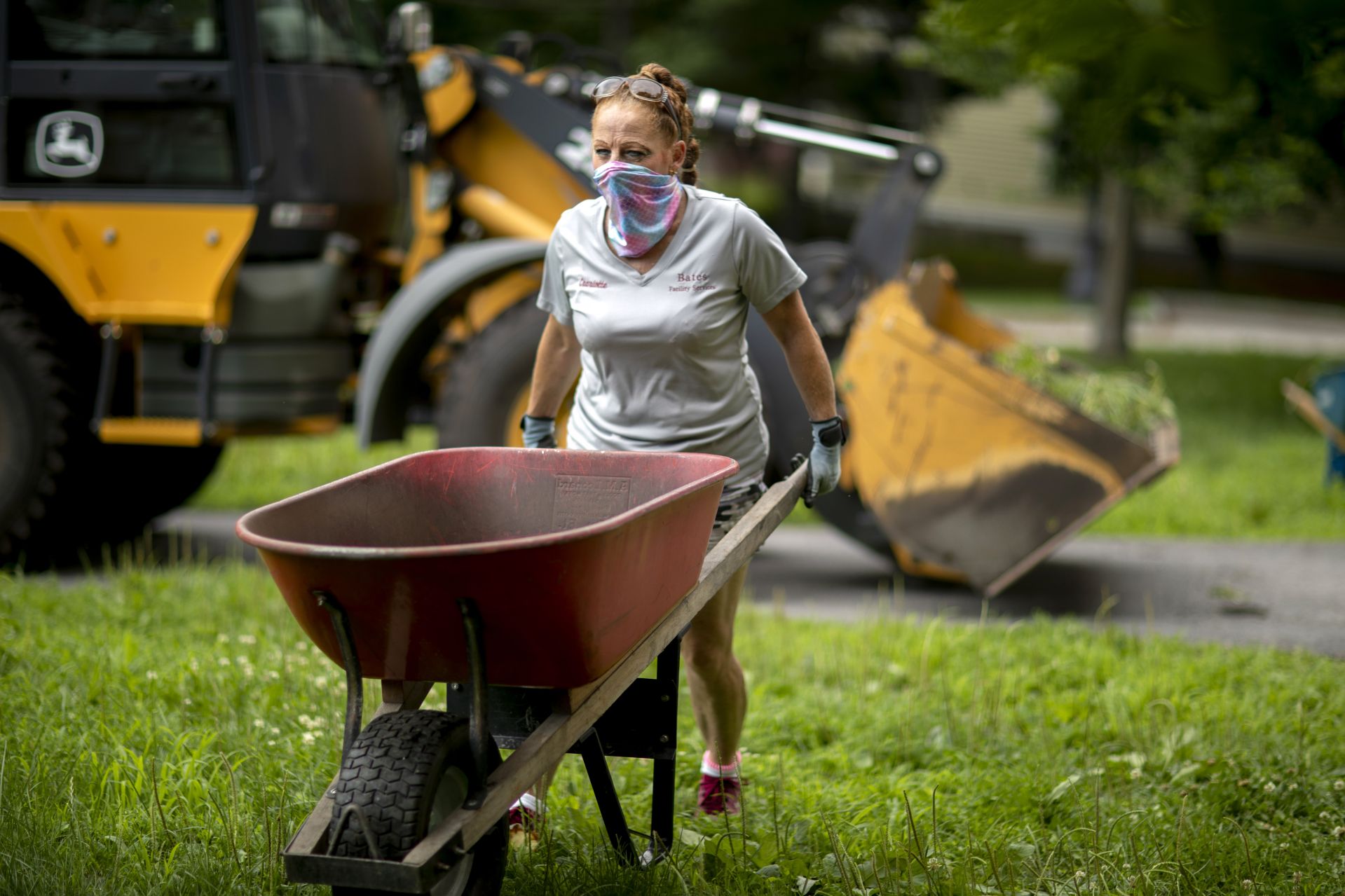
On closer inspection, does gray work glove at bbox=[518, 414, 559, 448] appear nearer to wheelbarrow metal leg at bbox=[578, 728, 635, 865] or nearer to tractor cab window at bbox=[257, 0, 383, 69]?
wheelbarrow metal leg at bbox=[578, 728, 635, 865]

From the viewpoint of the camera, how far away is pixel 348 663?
2689 millimetres

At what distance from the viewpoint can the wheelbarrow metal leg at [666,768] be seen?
10.7ft

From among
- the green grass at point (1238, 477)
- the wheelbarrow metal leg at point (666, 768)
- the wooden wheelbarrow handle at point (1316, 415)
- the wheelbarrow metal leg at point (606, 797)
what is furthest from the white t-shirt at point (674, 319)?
the wooden wheelbarrow handle at point (1316, 415)

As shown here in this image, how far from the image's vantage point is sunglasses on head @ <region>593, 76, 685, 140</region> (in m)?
3.23

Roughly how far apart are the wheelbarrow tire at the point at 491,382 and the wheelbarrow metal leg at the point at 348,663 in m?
3.60

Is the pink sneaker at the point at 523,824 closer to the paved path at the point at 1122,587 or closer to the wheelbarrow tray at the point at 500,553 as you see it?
the wheelbarrow tray at the point at 500,553

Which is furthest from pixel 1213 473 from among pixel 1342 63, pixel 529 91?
pixel 529 91

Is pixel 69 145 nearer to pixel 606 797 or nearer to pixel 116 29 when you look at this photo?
pixel 116 29

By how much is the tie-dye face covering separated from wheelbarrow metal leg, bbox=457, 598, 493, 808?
3.52 feet

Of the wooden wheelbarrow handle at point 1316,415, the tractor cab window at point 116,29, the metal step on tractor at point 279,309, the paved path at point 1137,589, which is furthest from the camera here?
the wooden wheelbarrow handle at point 1316,415

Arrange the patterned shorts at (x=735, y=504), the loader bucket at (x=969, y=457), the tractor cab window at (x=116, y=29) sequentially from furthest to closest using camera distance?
the tractor cab window at (x=116, y=29)
the loader bucket at (x=969, y=457)
the patterned shorts at (x=735, y=504)

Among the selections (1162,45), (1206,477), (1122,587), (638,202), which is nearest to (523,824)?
(638,202)

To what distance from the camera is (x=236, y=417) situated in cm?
630

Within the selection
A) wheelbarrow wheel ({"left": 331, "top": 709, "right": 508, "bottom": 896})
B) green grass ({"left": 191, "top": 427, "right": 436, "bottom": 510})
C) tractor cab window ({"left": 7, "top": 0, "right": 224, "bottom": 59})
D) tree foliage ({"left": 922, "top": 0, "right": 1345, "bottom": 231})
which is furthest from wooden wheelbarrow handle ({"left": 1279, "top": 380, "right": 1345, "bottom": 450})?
wheelbarrow wheel ({"left": 331, "top": 709, "right": 508, "bottom": 896})
